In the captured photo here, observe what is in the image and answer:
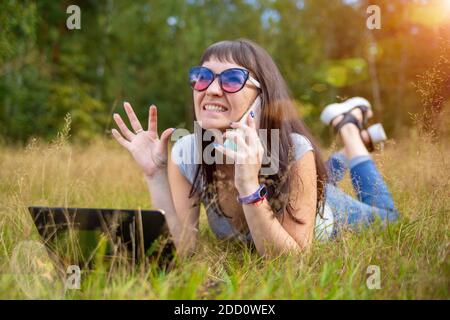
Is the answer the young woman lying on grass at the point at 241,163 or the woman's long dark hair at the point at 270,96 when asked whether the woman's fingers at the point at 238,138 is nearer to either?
the young woman lying on grass at the point at 241,163

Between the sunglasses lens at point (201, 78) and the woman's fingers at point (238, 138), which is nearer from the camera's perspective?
the woman's fingers at point (238, 138)

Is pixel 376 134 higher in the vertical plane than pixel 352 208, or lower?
higher

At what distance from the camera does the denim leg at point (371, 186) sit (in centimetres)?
273

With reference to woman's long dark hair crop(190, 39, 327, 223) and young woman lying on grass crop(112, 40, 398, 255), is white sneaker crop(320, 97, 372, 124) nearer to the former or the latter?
young woman lying on grass crop(112, 40, 398, 255)

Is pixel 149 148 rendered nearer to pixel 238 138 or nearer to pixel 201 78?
pixel 201 78

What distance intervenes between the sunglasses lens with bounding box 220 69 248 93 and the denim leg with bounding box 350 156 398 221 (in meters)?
0.82

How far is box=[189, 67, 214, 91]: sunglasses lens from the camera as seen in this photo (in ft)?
7.12

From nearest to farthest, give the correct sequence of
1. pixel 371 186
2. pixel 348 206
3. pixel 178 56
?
pixel 348 206
pixel 371 186
pixel 178 56

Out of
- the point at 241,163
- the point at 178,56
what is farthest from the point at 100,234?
the point at 178,56

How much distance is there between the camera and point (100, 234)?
1640 mm

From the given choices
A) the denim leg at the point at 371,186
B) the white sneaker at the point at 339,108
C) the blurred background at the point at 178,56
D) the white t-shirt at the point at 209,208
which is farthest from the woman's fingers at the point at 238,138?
the blurred background at the point at 178,56

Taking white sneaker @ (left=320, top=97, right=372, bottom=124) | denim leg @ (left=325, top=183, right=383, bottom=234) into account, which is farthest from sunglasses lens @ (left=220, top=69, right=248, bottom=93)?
white sneaker @ (left=320, top=97, right=372, bottom=124)

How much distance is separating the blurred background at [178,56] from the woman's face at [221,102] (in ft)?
21.9

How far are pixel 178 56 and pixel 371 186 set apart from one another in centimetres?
1473
